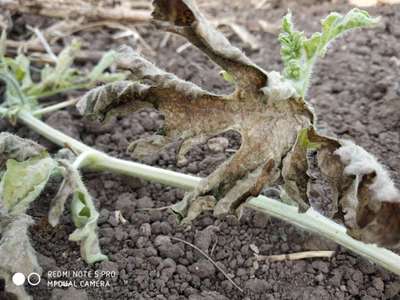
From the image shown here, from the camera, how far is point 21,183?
1.71 metres

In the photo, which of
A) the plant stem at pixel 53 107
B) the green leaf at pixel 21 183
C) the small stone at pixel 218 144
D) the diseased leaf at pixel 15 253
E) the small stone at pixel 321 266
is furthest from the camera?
the plant stem at pixel 53 107

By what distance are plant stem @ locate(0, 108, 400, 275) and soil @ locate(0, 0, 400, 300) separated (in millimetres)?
70

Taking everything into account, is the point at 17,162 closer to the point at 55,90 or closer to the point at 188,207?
the point at 188,207

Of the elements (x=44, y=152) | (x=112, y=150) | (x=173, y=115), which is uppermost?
(x=173, y=115)

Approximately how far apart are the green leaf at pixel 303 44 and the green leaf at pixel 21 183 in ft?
2.31

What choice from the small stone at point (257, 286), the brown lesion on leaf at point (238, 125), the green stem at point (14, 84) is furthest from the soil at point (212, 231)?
the brown lesion on leaf at point (238, 125)

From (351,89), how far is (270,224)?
747mm

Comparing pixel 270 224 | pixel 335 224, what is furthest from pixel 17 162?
pixel 335 224

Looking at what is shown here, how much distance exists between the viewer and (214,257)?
184cm

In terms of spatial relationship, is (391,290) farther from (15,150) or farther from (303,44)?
(15,150)

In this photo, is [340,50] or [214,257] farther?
[340,50]

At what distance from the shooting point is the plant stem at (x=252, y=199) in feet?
5.71

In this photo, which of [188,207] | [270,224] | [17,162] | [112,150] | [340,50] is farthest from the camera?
[340,50]

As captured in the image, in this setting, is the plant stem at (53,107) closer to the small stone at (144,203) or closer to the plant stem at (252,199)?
the plant stem at (252,199)
